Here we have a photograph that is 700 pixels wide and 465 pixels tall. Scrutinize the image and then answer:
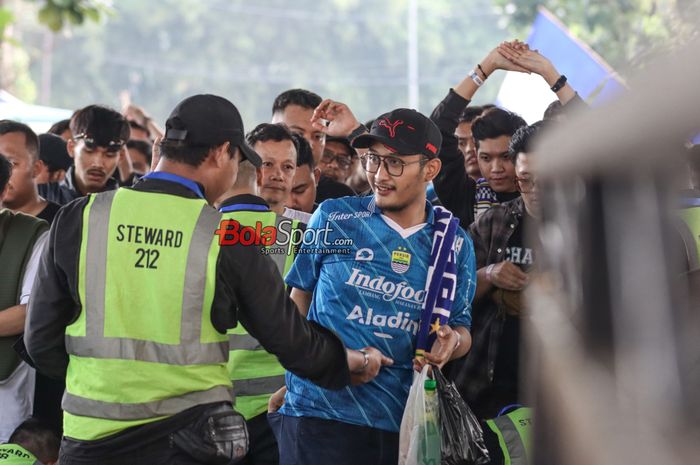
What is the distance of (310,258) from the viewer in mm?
4785

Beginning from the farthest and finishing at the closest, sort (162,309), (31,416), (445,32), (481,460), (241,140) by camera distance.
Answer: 1. (445,32)
2. (31,416)
3. (481,460)
4. (241,140)
5. (162,309)

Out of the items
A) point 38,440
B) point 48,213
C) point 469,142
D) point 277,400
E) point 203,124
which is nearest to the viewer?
point 203,124

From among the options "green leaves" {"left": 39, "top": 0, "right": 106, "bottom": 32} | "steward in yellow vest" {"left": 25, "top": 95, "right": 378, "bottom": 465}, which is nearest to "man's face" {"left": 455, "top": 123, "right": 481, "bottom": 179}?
"green leaves" {"left": 39, "top": 0, "right": 106, "bottom": 32}

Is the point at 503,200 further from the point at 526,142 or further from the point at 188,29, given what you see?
Answer: the point at 188,29

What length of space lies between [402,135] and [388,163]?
5.6 inches

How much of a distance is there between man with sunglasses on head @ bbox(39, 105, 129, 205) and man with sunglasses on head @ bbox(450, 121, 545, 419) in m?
2.95

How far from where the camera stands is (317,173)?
6.98 m

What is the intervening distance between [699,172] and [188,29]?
208 ft

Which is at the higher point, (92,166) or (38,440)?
(92,166)

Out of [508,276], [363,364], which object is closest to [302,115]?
[508,276]

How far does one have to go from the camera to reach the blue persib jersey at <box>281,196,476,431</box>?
15.1 feet

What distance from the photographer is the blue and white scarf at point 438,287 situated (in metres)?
A: 4.61

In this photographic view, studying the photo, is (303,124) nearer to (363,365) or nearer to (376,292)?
(376,292)

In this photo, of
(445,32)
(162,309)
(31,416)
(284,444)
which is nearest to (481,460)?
(284,444)
